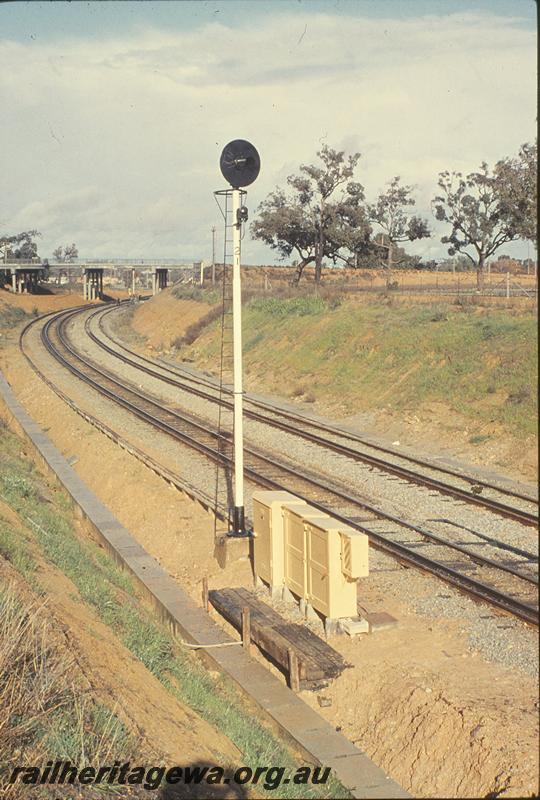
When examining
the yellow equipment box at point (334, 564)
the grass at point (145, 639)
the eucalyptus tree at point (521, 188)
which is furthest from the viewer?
the eucalyptus tree at point (521, 188)

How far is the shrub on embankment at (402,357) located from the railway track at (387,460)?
2546 mm

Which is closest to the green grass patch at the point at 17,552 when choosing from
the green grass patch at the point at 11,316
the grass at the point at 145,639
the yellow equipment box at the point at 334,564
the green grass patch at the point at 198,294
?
the grass at the point at 145,639

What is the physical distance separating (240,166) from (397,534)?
6.43 metres

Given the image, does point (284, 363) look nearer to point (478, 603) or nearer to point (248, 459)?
point (248, 459)

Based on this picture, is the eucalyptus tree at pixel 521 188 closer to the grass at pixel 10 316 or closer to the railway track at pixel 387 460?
the railway track at pixel 387 460

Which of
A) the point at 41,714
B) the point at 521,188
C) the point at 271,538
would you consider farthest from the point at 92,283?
the point at 41,714

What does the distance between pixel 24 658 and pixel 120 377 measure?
3258 centimetres

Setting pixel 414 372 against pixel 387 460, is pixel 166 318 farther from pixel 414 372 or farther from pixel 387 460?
pixel 387 460

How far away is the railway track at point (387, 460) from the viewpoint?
16234mm

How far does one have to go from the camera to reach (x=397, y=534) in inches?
594

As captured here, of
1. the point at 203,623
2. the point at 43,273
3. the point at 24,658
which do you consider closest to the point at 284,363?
the point at 203,623

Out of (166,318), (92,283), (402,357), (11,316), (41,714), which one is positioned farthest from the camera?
(92,283)

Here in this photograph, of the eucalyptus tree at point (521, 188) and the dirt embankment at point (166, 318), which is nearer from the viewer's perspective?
the eucalyptus tree at point (521, 188)

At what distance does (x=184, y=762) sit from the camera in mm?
7996
